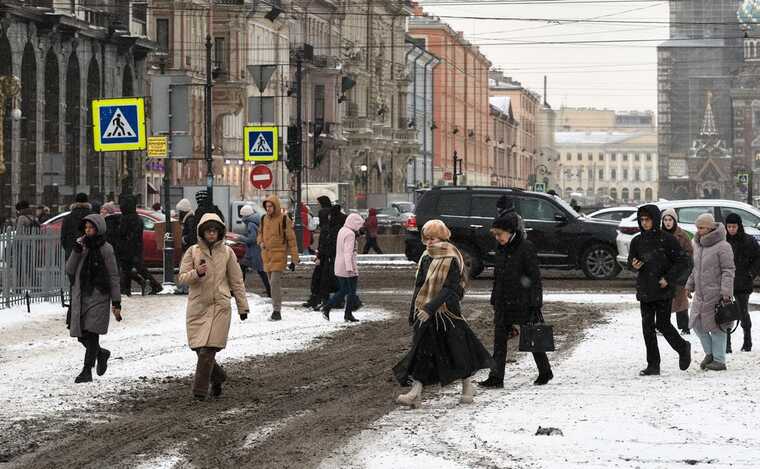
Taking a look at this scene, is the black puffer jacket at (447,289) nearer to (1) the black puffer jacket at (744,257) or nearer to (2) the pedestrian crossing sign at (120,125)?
(1) the black puffer jacket at (744,257)

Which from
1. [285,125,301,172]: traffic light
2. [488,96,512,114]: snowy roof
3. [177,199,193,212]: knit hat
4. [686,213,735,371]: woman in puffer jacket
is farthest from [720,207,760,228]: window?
→ [488,96,512,114]: snowy roof

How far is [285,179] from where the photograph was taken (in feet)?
252

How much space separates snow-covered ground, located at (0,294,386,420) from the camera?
13.7 metres

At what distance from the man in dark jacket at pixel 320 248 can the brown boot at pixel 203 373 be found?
350 inches

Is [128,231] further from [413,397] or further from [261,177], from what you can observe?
[261,177]

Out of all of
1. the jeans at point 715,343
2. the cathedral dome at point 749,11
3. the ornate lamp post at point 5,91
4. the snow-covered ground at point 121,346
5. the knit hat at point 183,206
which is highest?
the cathedral dome at point 749,11

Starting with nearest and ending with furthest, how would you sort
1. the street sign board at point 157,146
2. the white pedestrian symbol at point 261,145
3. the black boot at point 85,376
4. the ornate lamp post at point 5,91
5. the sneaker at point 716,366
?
the black boot at point 85,376 < the sneaker at point 716,366 < the street sign board at point 157,146 < the white pedestrian symbol at point 261,145 < the ornate lamp post at point 5,91

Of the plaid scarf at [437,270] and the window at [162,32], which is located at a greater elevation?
the window at [162,32]

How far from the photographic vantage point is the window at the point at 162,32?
63.6 m

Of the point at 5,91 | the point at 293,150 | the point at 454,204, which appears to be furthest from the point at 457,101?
the point at 454,204

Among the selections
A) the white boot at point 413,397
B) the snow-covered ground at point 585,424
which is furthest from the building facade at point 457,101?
the white boot at point 413,397

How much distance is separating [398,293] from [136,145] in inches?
248

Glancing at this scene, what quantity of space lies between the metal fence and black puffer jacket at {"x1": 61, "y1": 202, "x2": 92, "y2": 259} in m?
1.04

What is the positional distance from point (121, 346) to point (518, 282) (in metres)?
5.93
